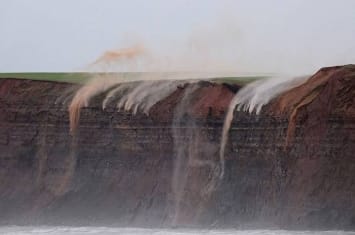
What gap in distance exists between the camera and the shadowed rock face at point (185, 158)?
35.8m

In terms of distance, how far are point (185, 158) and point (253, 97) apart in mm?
3329

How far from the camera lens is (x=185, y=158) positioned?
39.8 meters

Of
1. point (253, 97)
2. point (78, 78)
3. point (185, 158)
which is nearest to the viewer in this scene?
point (253, 97)

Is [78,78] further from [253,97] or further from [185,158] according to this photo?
[253,97]

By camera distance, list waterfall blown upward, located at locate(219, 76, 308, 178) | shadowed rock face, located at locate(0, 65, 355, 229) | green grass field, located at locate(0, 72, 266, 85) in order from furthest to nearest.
Result: green grass field, located at locate(0, 72, 266, 85)
waterfall blown upward, located at locate(219, 76, 308, 178)
shadowed rock face, located at locate(0, 65, 355, 229)

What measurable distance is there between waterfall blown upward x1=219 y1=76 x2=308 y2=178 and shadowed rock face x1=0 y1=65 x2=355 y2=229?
237 mm

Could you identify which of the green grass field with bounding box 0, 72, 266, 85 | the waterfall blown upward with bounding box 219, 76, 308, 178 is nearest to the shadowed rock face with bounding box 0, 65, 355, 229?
the waterfall blown upward with bounding box 219, 76, 308, 178

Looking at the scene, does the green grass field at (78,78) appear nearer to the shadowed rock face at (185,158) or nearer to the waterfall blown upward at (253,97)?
the shadowed rock face at (185,158)

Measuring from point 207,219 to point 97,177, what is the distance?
19.1ft

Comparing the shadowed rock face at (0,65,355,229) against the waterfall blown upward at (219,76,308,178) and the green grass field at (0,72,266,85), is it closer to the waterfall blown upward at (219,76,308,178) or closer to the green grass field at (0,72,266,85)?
the waterfall blown upward at (219,76,308,178)

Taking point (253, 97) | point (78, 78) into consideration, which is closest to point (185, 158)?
point (253, 97)

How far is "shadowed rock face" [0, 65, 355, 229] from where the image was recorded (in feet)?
→ 117

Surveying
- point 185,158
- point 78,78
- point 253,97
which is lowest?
point 185,158

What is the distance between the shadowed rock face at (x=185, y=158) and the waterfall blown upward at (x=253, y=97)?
237 mm
